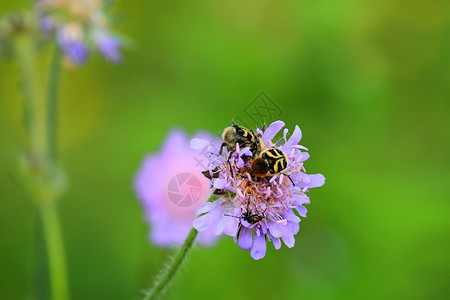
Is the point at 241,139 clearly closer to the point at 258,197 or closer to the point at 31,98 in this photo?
the point at 258,197

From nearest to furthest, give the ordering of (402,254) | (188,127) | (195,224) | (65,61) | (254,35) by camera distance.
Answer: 1. (195,224)
2. (65,61)
3. (402,254)
4. (188,127)
5. (254,35)

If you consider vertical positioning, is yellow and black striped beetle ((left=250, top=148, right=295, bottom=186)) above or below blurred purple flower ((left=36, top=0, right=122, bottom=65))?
below

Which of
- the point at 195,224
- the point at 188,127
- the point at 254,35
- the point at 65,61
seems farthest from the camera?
the point at 254,35

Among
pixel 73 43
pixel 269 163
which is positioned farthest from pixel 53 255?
pixel 269 163

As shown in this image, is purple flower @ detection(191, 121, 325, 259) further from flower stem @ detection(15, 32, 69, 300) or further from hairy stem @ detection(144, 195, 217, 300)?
flower stem @ detection(15, 32, 69, 300)

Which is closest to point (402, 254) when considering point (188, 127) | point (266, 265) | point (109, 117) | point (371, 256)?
point (371, 256)

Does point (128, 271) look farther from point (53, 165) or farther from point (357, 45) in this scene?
point (357, 45)

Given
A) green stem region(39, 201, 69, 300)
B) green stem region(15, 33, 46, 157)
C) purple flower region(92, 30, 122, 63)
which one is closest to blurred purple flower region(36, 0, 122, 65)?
purple flower region(92, 30, 122, 63)
